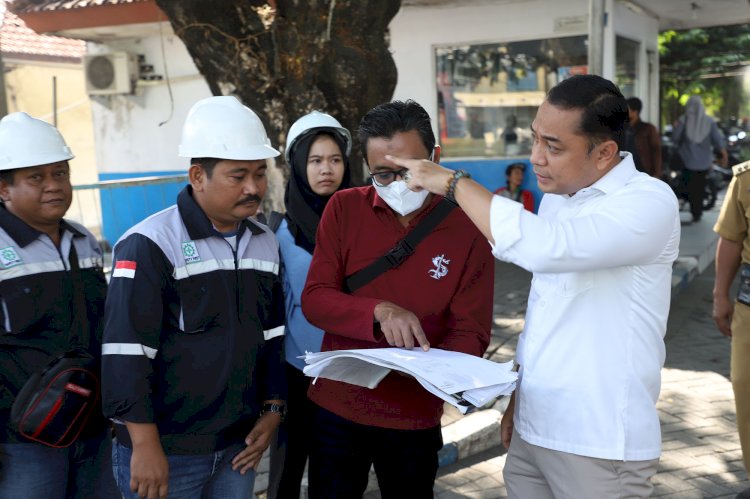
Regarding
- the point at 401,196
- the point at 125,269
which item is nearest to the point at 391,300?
the point at 401,196

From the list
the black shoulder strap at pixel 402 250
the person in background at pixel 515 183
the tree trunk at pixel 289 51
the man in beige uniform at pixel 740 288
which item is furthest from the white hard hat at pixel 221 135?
the person in background at pixel 515 183

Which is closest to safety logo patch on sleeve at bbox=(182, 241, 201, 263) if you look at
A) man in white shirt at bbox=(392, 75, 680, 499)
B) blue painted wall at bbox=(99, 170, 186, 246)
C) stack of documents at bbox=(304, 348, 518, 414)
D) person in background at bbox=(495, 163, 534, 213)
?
stack of documents at bbox=(304, 348, 518, 414)

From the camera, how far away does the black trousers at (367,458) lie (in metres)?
2.55

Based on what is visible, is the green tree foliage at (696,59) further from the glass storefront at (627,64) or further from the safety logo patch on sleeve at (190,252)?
the safety logo patch on sleeve at (190,252)

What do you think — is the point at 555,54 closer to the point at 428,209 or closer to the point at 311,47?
the point at 311,47

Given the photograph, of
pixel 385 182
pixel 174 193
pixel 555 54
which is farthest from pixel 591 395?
pixel 555 54

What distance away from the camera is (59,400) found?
8.27ft

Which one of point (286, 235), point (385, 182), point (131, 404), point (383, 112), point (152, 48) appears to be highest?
point (152, 48)

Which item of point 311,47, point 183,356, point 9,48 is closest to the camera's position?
point 183,356

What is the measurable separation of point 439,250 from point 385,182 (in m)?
0.28

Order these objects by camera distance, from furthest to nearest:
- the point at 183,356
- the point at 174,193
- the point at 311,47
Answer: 1. the point at 174,193
2. the point at 311,47
3. the point at 183,356

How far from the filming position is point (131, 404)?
2.28 m

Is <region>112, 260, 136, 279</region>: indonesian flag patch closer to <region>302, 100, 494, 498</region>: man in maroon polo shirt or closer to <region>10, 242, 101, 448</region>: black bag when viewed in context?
<region>10, 242, 101, 448</region>: black bag

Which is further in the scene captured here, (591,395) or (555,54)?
(555,54)
